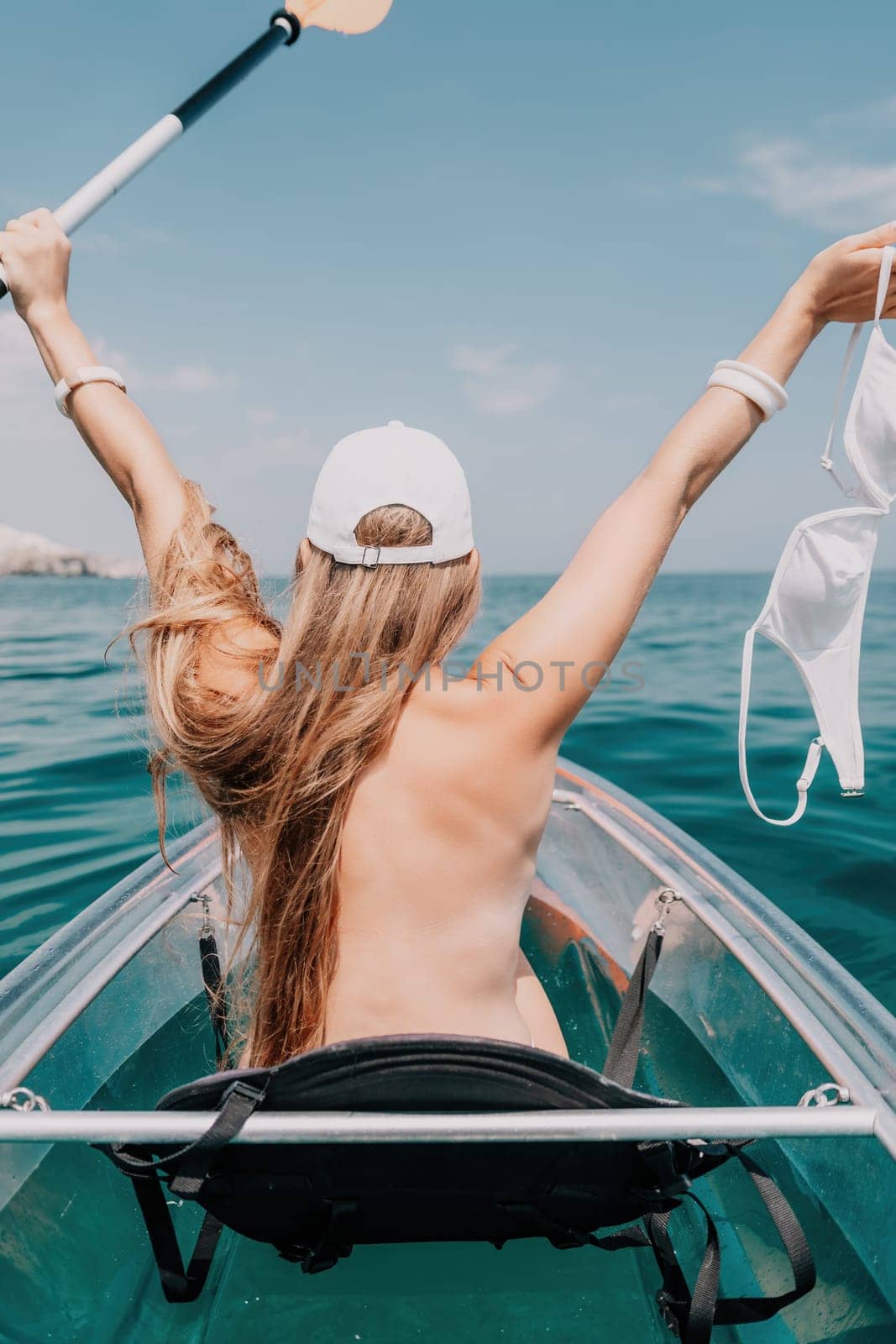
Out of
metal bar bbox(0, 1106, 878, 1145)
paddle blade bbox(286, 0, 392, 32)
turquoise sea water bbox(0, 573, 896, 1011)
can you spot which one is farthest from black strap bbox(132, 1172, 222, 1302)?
paddle blade bbox(286, 0, 392, 32)

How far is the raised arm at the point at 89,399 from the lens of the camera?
181 centimetres

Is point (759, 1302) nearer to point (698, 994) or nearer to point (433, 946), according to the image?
point (433, 946)

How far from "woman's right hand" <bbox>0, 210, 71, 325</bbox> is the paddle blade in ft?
5.70

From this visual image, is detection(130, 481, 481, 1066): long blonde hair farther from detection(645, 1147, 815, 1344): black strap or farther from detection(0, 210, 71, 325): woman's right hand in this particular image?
detection(0, 210, 71, 325): woman's right hand

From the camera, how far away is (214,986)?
2320 mm

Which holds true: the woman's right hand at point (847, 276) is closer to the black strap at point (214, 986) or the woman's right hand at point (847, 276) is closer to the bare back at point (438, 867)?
the bare back at point (438, 867)

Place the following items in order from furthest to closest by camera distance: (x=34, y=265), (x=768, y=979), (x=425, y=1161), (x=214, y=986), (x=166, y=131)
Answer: (x=166, y=131)
(x=214, y=986)
(x=768, y=979)
(x=34, y=265)
(x=425, y=1161)

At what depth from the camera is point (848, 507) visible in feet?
5.48

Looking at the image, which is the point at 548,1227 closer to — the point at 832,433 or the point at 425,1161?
the point at 425,1161

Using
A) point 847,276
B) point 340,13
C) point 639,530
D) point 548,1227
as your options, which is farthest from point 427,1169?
point 340,13

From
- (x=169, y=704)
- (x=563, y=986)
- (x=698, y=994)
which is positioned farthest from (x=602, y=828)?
(x=169, y=704)

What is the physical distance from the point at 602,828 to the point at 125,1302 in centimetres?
203

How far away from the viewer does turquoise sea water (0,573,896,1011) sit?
3.72m

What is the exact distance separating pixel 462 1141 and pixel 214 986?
4.14 ft
